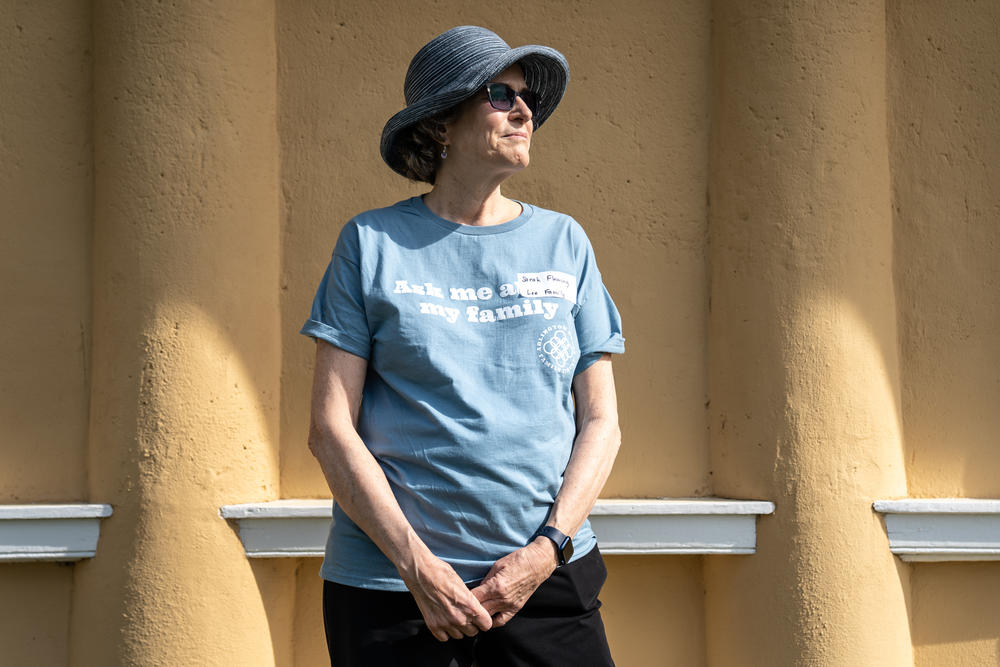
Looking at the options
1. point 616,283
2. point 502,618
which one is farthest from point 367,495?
point 616,283

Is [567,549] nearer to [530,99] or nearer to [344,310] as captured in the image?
[344,310]

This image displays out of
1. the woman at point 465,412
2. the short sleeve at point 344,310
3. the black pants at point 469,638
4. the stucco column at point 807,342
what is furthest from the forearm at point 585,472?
the stucco column at point 807,342

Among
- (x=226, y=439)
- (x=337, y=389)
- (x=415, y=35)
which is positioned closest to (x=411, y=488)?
(x=337, y=389)

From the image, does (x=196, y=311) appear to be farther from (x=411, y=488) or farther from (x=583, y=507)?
(x=583, y=507)

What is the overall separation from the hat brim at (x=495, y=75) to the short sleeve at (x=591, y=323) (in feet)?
1.35

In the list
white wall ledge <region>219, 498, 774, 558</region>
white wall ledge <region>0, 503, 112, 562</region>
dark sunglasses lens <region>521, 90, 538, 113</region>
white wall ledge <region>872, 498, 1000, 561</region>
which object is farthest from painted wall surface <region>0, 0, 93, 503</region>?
white wall ledge <region>872, 498, 1000, 561</region>

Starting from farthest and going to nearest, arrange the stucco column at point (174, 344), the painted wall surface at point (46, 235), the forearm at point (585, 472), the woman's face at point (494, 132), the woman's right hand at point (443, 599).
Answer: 1. the painted wall surface at point (46, 235)
2. the stucco column at point (174, 344)
3. the woman's face at point (494, 132)
4. the forearm at point (585, 472)
5. the woman's right hand at point (443, 599)

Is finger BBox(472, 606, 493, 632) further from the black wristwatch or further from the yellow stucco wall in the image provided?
the yellow stucco wall

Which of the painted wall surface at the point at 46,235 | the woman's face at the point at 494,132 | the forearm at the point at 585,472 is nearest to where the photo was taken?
the forearm at the point at 585,472

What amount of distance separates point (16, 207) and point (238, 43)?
92 centimetres

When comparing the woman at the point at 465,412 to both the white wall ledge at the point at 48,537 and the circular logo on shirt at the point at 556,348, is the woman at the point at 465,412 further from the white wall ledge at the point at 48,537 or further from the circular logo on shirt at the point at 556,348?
the white wall ledge at the point at 48,537

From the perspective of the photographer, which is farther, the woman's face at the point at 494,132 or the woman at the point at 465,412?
the woman's face at the point at 494,132

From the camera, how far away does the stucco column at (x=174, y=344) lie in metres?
2.88

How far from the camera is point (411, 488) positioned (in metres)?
1.90
